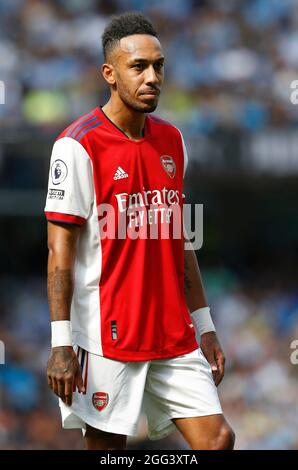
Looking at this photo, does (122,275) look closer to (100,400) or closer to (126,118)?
(100,400)

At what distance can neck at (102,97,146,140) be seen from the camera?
4.40m

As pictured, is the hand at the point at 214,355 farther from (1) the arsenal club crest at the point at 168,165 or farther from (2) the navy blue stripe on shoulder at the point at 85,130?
(2) the navy blue stripe on shoulder at the point at 85,130

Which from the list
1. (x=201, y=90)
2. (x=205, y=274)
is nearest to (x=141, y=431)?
(x=205, y=274)

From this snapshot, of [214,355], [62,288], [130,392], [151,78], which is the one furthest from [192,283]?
[151,78]

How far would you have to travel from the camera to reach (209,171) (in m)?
11.9

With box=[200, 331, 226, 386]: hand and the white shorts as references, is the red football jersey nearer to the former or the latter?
the white shorts

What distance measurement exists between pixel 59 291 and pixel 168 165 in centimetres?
76

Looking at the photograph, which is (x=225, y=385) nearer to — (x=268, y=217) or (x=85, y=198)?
(x=268, y=217)

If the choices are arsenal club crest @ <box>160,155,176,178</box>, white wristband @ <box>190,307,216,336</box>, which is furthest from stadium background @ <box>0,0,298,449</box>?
arsenal club crest @ <box>160,155,176,178</box>

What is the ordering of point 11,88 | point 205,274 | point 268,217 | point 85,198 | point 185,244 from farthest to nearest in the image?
point 268,217, point 205,274, point 11,88, point 185,244, point 85,198

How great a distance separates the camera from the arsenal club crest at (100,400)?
4.27 m

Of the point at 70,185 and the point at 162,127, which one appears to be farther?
the point at 162,127
